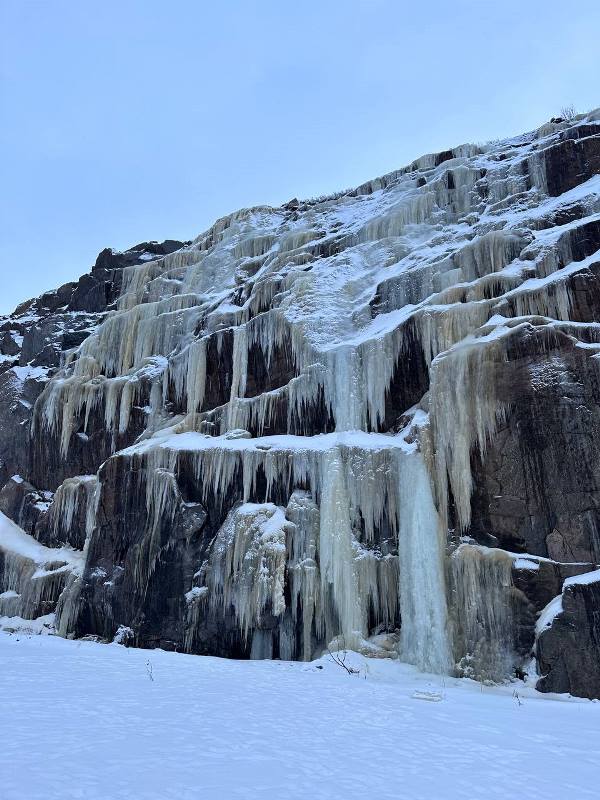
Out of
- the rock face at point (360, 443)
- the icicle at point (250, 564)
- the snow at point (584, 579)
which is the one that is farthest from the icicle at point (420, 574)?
the icicle at point (250, 564)

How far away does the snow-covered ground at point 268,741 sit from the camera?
3613 millimetres

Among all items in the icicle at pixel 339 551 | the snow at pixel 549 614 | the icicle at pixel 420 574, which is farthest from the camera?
the icicle at pixel 339 551

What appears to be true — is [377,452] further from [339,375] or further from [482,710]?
[482,710]

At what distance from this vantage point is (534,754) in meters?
4.73

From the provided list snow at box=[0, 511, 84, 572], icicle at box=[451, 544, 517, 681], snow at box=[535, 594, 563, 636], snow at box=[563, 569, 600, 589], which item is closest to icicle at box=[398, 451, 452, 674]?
icicle at box=[451, 544, 517, 681]

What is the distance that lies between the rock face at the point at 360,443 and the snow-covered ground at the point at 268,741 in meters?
4.16

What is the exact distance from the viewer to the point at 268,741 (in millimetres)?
4695

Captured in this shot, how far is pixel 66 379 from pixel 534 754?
23457 mm

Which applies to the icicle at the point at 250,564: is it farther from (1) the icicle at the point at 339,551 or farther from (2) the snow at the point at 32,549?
(2) the snow at the point at 32,549

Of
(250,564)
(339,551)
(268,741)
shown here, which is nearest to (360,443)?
(339,551)

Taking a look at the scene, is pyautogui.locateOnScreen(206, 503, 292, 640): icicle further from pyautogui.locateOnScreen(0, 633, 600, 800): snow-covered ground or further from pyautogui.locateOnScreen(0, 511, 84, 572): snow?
pyautogui.locateOnScreen(0, 511, 84, 572): snow

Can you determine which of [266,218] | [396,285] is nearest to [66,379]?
[266,218]

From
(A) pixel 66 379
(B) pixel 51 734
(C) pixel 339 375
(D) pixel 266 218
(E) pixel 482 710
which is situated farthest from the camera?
(D) pixel 266 218

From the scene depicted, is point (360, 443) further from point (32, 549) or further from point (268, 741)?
point (32, 549)
